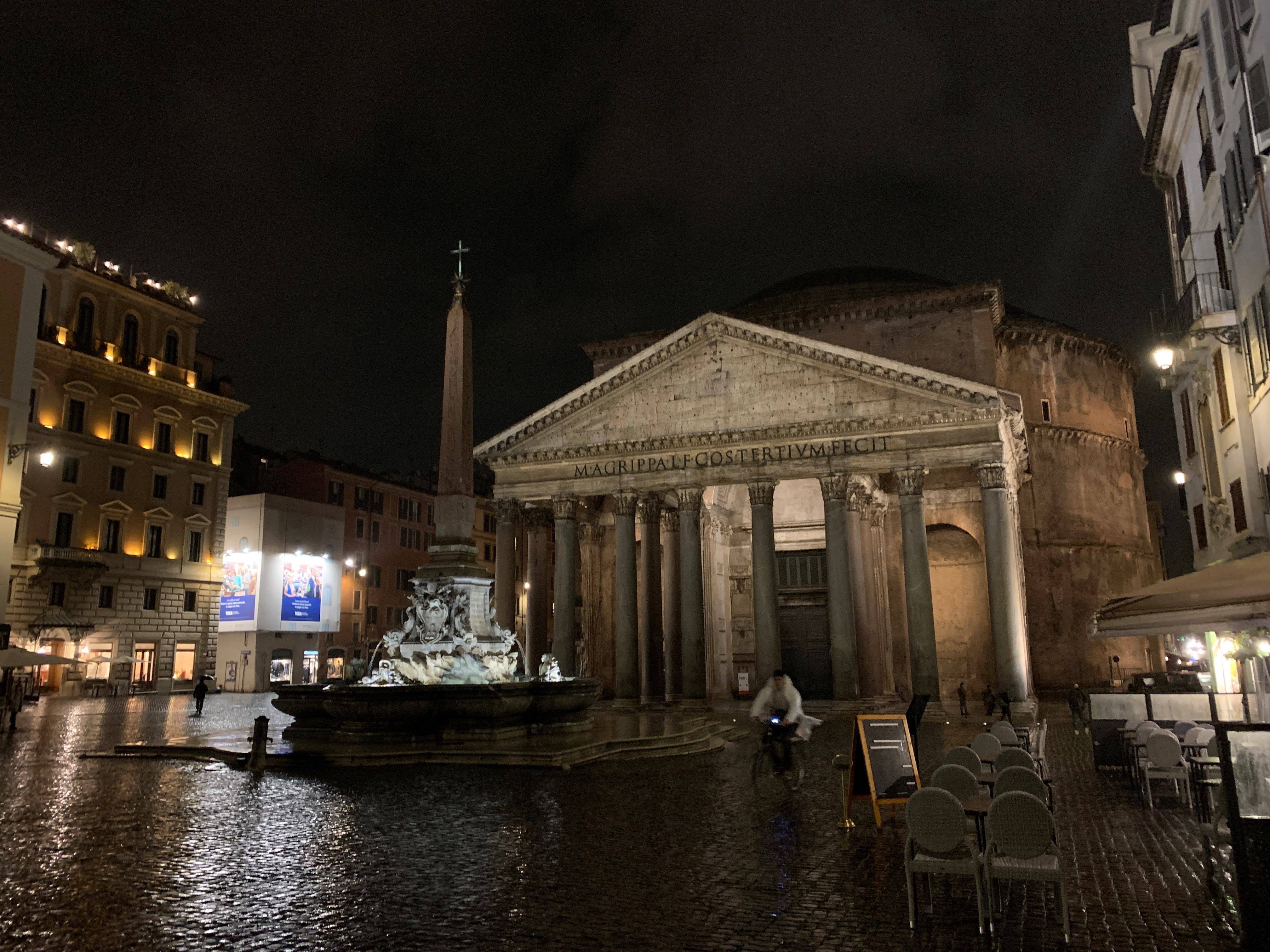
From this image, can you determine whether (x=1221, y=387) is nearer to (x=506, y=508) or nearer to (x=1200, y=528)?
(x=1200, y=528)

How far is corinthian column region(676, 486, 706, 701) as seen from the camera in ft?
89.9

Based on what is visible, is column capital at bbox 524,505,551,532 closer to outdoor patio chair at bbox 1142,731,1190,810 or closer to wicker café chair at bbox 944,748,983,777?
outdoor patio chair at bbox 1142,731,1190,810

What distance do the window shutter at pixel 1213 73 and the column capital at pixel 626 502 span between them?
17.7 metres

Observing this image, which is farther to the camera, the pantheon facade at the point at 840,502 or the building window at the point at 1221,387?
the pantheon facade at the point at 840,502

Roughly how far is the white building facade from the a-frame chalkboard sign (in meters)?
9.97

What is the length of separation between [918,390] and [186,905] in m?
24.1

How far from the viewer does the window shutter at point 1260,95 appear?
543 inches

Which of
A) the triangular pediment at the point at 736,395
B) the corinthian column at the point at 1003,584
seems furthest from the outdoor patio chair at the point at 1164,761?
the triangular pediment at the point at 736,395

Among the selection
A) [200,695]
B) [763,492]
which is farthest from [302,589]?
[763,492]

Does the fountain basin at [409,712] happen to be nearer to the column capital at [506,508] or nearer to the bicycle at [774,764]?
the bicycle at [774,764]

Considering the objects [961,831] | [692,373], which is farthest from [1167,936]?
[692,373]

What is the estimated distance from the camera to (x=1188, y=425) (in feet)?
76.6

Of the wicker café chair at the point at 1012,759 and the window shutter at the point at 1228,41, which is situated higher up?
the window shutter at the point at 1228,41

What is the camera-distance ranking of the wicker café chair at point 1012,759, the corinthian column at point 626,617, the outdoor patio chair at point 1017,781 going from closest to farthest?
1. the outdoor patio chair at point 1017,781
2. the wicker café chair at point 1012,759
3. the corinthian column at point 626,617
